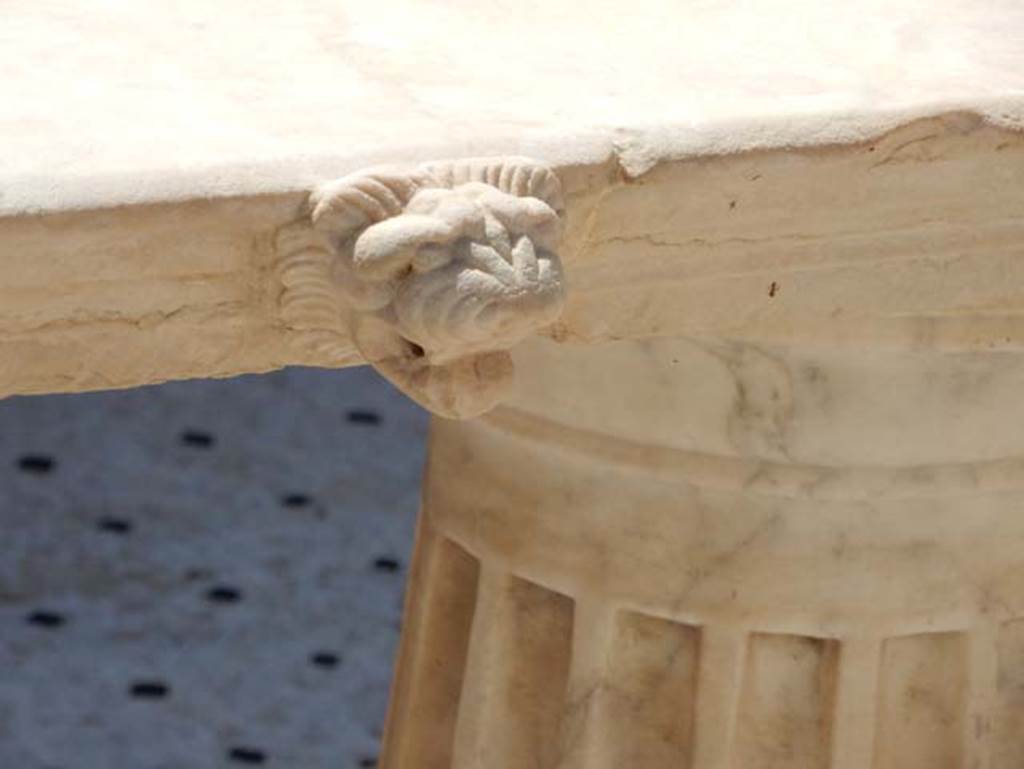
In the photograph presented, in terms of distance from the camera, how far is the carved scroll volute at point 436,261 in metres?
1.56

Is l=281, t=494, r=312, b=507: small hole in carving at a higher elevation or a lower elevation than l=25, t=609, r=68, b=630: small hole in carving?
higher

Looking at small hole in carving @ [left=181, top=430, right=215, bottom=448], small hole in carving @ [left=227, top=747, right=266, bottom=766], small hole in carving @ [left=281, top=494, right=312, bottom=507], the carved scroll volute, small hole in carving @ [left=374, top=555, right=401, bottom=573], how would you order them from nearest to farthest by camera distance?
1. the carved scroll volute
2. small hole in carving @ [left=227, top=747, right=266, bottom=766]
3. small hole in carving @ [left=374, top=555, right=401, bottom=573]
4. small hole in carving @ [left=281, top=494, right=312, bottom=507]
5. small hole in carving @ [left=181, top=430, right=215, bottom=448]

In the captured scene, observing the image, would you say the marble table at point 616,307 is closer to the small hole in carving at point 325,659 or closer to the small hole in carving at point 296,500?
the small hole in carving at point 325,659

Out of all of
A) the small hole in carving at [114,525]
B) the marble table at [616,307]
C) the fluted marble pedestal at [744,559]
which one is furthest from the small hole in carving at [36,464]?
the fluted marble pedestal at [744,559]

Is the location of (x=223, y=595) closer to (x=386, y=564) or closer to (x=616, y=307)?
(x=386, y=564)

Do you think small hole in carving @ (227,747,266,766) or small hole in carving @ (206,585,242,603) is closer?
small hole in carving @ (227,747,266,766)

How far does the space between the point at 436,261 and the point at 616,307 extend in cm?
20

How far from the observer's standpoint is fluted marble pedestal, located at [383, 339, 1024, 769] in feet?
6.30

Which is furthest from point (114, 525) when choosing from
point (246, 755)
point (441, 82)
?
point (441, 82)

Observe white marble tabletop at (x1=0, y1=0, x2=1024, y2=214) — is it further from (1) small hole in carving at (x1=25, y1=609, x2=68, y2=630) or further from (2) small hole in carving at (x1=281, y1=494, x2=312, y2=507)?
(2) small hole in carving at (x1=281, y1=494, x2=312, y2=507)

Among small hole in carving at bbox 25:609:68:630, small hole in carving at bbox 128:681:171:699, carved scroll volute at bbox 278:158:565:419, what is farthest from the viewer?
small hole in carving at bbox 25:609:68:630

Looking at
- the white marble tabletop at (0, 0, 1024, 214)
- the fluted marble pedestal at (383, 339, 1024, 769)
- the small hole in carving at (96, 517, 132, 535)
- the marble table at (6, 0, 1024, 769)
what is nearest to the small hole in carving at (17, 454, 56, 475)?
the small hole in carving at (96, 517, 132, 535)

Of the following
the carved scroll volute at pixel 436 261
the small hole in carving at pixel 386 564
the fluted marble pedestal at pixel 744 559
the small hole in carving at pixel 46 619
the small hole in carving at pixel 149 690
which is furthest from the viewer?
the small hole in carving at pixel 386 564

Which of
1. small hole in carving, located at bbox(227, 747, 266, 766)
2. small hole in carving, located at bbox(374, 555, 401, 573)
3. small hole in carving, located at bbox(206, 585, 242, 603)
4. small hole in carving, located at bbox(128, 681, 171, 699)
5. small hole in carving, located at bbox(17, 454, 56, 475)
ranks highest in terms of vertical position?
small hole in carving, located at bbox(17, 454, 56, 475)
